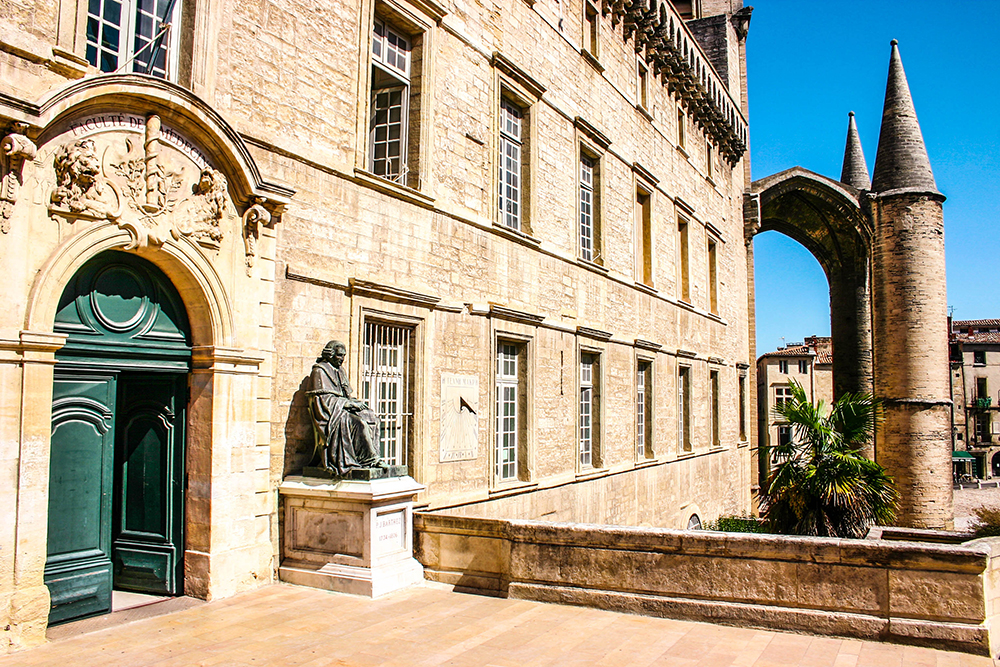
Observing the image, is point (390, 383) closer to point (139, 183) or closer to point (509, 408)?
point (509, 408)

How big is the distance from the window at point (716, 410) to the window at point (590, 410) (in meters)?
8.71

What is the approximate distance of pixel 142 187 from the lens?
5930 millimetres

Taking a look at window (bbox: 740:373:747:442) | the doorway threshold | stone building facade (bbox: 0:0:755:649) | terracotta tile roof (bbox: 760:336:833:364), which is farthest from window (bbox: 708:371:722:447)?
terracotta tile roof (bbox: 760:336:833:364)

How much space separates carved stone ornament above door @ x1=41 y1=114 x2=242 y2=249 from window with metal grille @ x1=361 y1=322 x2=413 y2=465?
2458 mm

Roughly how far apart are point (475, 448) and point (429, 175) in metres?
3.57

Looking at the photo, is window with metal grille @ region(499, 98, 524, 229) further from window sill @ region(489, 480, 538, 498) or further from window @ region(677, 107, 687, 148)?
window @ region(677, 107, 687, 148)

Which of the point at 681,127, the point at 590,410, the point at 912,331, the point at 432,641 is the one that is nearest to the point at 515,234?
the point at 590,410

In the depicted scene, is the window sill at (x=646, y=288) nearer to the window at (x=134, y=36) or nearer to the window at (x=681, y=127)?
the window at (x=681, y=127)

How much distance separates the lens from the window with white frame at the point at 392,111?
948 cm

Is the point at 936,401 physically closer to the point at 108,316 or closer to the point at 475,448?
the point at 475,448

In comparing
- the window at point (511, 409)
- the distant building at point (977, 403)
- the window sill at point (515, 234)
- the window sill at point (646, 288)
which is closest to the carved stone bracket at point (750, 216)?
the window sill at point (646, 288)

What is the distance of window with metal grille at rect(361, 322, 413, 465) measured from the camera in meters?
8.66

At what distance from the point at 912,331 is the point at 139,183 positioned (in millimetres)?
21149

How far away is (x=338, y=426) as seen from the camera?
6.97m
